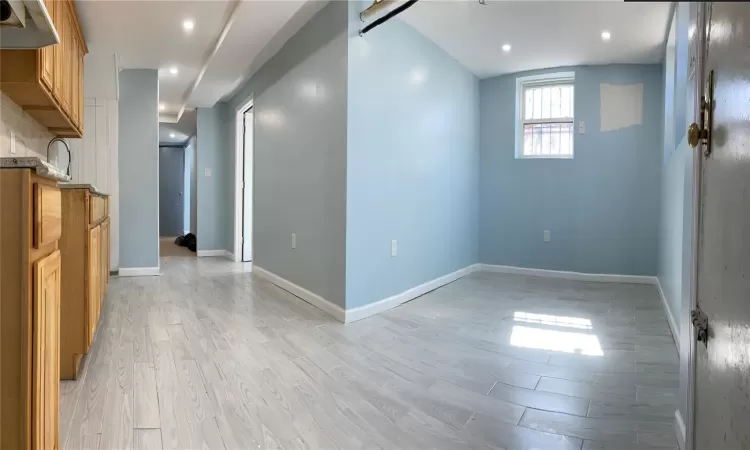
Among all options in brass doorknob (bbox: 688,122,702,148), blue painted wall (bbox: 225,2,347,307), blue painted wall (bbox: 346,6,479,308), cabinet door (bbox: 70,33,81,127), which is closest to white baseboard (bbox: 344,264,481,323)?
blue painted wall (bbox: 346,6,479,308)

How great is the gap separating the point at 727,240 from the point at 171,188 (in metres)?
12.8

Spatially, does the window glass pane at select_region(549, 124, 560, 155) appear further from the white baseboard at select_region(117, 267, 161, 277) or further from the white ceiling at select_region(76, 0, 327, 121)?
the white baseboard at select_region(117, 267, 161, 277)

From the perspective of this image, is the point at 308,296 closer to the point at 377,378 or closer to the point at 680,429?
the point at 377,378

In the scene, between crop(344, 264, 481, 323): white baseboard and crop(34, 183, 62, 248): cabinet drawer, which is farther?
crop(344, 264, 481, 323): white baseboard

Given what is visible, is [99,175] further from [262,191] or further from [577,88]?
[577,88]

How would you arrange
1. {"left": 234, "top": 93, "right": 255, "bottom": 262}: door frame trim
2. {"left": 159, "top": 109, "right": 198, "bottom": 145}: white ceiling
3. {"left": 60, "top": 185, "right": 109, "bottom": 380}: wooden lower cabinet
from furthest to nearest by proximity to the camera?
{"left": 159, "top": 109, "right": 198, "bottom": 145}: white ceiling < {"left": 234, "top": 93, "right": 255, "bottom": 262}: door frame trim < {"left": 60, "top": 185, "right": 109, "bottom": 380}: wooden lower cabinet

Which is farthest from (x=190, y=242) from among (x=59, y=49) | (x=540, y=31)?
(x=540, y=31)

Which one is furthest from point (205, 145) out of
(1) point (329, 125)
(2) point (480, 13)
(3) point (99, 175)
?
(2) point (480, 13)

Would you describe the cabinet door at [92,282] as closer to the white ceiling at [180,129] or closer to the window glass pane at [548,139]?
the window glass pane at [548,139]

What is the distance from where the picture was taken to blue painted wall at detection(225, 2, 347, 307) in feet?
11.0

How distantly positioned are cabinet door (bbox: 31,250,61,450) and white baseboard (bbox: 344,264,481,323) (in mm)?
2072

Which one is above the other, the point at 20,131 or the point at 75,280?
the point at 20,131

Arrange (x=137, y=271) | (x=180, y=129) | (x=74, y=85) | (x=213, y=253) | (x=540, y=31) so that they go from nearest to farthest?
(x=74, y=85) → (x=540, y=31) → (x=137, y=271) → (x=213, y=253) → (x=180, y=129)

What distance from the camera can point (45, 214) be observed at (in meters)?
1.17
